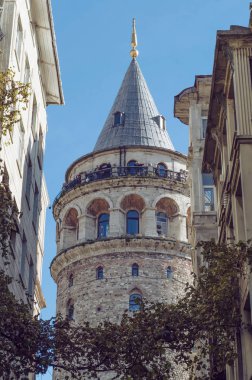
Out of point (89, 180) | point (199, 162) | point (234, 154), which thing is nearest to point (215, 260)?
point (234, 154)

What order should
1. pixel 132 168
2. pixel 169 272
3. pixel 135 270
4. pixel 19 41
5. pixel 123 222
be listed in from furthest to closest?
pixel 132 168
pixel 123 222
pixel 169 272
pixel 135 270
pixel 19 41

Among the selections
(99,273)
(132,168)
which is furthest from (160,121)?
(99,273)

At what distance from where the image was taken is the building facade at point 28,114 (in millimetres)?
30062

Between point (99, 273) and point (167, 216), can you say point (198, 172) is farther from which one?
point (167, 216)

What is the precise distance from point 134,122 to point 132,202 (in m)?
6.90

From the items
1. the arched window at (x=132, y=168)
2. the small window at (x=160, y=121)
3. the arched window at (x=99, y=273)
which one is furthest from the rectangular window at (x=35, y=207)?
the small window at (x=160, y=121)

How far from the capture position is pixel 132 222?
58.2 m

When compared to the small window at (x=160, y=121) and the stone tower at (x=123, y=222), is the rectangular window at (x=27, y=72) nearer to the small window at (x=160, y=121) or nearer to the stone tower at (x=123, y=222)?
the stone tower at (x=123, y=222)

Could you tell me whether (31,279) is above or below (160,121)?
below

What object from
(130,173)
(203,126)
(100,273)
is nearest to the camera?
(203,126)

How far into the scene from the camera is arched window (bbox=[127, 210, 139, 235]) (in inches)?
2259

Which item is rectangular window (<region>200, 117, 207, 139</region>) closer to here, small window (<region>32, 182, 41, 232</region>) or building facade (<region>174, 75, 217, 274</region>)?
building facade (<region>174, 75, 217, 274</region>)

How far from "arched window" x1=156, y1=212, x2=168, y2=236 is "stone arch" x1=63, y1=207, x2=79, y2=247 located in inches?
211

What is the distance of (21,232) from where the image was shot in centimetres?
3281
